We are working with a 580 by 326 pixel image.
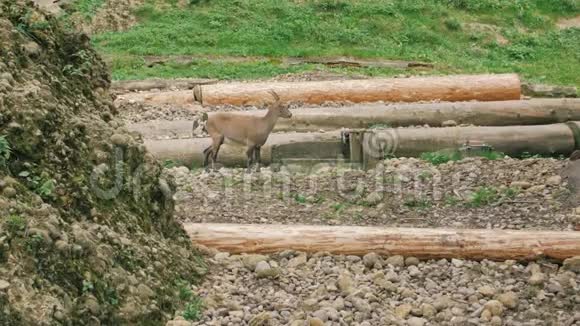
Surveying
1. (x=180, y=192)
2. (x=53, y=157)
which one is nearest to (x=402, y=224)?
(x=180, y=192)

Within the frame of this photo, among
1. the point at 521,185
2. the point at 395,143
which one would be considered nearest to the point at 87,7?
the point at 395,143

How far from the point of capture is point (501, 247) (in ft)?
26.0

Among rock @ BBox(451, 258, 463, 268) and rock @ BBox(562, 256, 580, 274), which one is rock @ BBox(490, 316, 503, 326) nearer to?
rock @ BBox(451, 258, 463, 268)

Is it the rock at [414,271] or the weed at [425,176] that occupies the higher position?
the rock at [414,271]

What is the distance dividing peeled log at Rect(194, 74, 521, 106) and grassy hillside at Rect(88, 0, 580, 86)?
2.42 metres

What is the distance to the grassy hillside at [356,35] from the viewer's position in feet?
66.6

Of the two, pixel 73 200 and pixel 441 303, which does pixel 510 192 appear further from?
pixel 73 200

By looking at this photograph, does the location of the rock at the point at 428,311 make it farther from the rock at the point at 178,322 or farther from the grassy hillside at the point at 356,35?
the grassy hillside at the point at 356,35

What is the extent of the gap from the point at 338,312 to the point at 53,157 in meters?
2.37

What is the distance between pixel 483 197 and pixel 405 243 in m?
2.80

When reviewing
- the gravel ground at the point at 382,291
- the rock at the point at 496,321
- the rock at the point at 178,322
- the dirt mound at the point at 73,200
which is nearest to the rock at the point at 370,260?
the gravel ground at the point at 382,291

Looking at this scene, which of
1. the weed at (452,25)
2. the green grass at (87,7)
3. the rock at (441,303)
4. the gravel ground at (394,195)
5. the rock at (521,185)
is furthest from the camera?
the weed at (452,25)

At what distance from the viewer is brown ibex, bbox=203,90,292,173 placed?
1246cm

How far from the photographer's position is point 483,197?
34.3 feet
